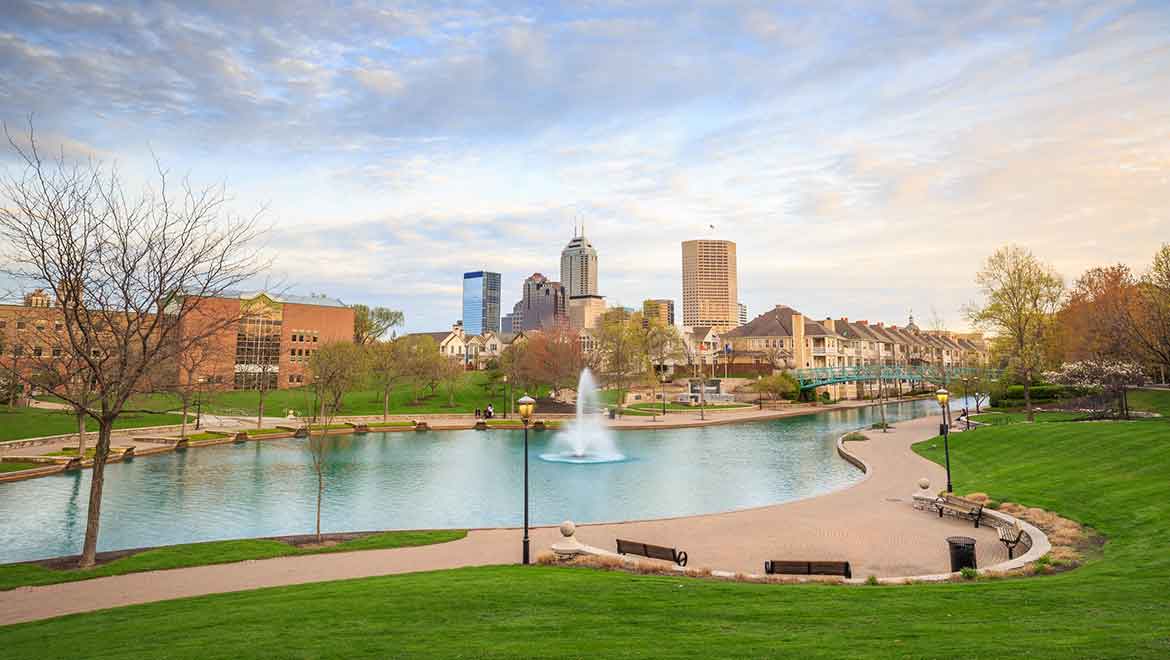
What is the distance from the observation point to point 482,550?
16375 millimetres

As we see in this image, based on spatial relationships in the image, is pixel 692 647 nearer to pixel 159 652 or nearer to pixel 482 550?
pixel 159 652

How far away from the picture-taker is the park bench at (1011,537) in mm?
15024

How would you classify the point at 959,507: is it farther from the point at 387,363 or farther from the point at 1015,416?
the point at 387,363

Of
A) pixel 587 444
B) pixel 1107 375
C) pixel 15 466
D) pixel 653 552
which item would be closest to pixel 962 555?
pixel 653 552

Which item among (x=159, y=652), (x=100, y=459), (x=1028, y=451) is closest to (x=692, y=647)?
(x=159, y=652)

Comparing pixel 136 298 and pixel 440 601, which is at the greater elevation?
pixel 136 298

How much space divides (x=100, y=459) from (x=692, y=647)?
Answer: 1551 centimetres

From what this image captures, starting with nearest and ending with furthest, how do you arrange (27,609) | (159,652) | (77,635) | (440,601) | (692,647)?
(692,647)
(159,652)
(77,635)
(440,601)
(27,609)

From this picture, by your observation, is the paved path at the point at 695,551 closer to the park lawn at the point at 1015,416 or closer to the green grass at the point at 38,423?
the park lawn at the point at 1015,416

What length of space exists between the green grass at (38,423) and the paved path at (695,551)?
98.4 ft

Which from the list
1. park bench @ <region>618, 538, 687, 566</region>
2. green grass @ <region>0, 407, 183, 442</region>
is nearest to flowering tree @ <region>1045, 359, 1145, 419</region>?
park bench @ <region>618, 538, 687, 566</region>

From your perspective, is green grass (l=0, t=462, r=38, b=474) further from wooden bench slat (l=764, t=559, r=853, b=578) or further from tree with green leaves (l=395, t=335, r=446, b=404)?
wooden bench slat (l=764, t=559, r=853, b=578)

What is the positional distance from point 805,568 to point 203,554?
14.5 metres

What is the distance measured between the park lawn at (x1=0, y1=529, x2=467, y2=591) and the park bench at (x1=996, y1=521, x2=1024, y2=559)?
13960mm
